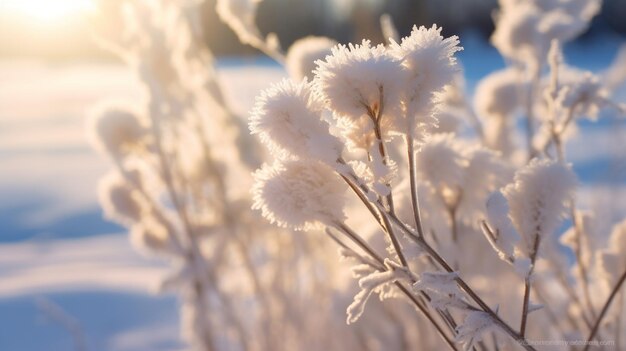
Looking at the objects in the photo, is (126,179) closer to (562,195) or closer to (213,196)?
(213,196)

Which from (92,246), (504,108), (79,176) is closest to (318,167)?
(504,108)

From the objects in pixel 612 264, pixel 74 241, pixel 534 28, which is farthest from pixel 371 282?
pixel 74 241

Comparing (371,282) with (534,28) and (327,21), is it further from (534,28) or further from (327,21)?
(327,21)

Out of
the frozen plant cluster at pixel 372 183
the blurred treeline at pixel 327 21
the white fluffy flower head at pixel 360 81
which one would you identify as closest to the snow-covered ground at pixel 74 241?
the frozen plant cluster at pixel 372 183

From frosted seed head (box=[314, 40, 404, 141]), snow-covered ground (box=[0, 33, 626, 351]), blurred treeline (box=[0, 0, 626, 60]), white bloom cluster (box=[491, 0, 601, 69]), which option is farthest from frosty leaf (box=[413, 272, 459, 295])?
blurred treeline (box=[0, 0, 626, 60])

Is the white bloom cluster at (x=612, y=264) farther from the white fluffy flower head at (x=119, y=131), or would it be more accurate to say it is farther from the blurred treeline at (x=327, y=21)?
the blurred treeline at (x=327, y=21)

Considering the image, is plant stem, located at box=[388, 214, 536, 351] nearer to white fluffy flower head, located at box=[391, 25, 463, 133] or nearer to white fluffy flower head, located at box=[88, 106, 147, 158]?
white fluffy flower head, located at box=[391, 25, 463, 133]

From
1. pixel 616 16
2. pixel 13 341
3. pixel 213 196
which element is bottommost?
pixel 213 196
